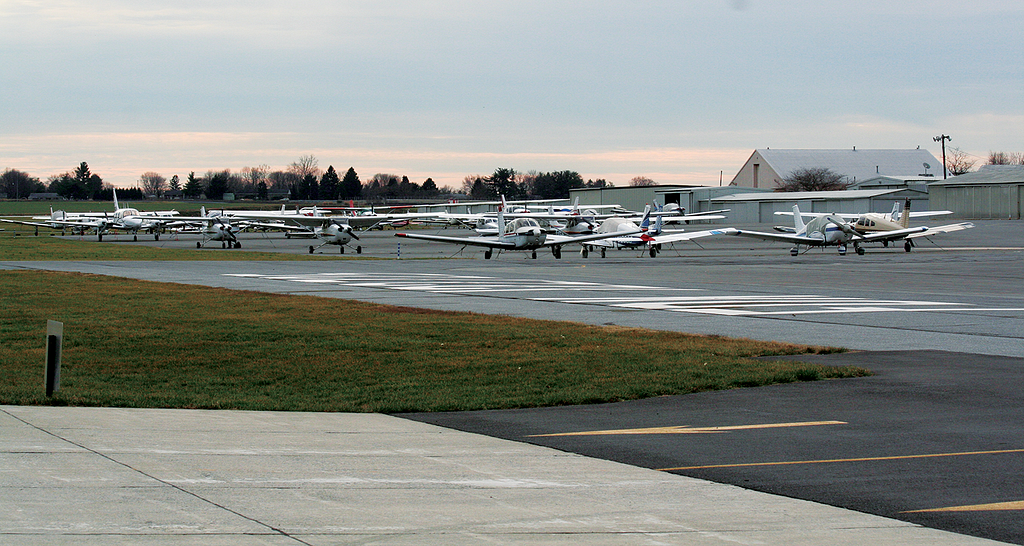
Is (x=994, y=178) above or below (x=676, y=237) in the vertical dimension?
above

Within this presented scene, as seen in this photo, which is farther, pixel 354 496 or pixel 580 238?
pixel 580 238

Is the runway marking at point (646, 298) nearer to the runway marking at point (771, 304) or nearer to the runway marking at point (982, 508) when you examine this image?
the runway marking at point (771, 304)

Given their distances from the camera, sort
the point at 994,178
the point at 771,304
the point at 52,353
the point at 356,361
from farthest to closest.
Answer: the point at 994,178
the point at 771,304
the point at 356,361
the point at 52,353

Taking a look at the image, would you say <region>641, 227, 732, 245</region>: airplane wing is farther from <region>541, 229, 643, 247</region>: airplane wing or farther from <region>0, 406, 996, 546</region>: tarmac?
<region>0, 406, 996, 546</region>: tarmac

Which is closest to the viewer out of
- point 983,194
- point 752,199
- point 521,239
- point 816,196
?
point 521,239

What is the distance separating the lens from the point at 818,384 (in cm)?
1173

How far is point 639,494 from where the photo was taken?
6.74 metres

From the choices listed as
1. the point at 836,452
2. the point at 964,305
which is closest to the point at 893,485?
the point at 836,452

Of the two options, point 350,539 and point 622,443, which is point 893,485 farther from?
point 350,539

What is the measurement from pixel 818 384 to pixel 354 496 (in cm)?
715

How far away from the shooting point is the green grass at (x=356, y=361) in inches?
429

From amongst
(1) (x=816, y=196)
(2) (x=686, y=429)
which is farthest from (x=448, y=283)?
(1) (x=816, y=196)

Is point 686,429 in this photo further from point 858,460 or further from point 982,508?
point 982,508

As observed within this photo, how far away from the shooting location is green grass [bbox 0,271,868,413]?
10906 mm
